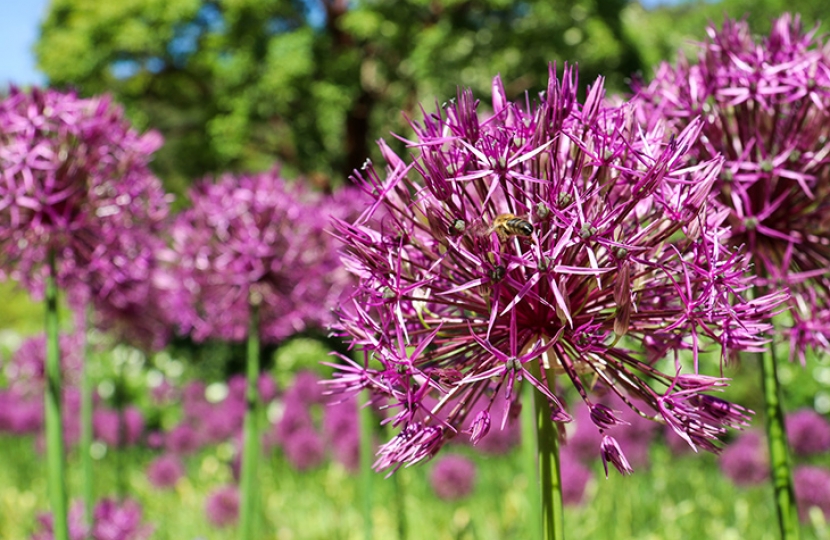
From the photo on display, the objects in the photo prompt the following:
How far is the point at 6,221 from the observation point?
3.11 meters

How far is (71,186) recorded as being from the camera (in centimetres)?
316

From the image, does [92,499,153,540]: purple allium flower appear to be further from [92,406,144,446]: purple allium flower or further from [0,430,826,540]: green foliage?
[92,406,144,446]: purple allium flower

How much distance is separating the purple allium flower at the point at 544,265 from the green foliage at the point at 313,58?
13.7m

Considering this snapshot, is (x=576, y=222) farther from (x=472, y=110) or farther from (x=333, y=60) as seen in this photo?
(x=333, y=60)

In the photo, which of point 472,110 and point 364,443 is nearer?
point 472,110

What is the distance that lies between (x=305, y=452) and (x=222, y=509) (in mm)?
2027

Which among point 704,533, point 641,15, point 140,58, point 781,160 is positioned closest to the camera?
point 781,160

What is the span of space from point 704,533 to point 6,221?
4651 mm

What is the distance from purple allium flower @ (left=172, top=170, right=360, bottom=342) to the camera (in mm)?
4027

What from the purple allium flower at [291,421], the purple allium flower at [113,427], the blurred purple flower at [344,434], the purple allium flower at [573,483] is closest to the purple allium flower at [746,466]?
the purple allium flower at [573,483]

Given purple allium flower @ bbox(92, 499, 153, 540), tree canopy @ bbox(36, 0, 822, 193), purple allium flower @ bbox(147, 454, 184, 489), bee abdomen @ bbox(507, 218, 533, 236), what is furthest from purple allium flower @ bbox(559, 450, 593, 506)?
tree canopy @ bbox(36, 0, 822, 193)

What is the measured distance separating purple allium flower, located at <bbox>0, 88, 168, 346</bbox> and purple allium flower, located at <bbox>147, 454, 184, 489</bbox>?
4.64 m

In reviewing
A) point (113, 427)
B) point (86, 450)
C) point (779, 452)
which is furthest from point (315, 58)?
point (779, 452)

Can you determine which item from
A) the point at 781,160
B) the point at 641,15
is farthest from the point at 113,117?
the point at 641,15
